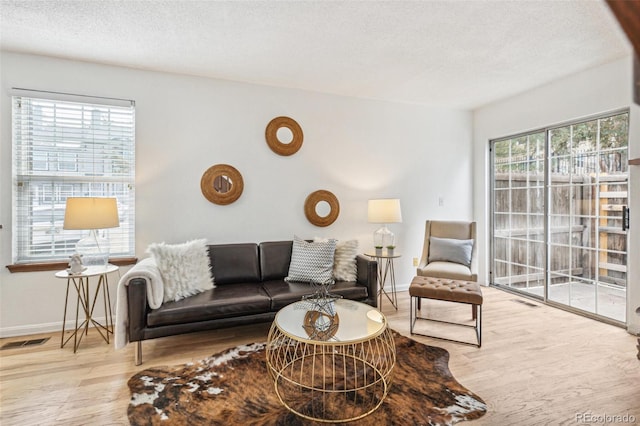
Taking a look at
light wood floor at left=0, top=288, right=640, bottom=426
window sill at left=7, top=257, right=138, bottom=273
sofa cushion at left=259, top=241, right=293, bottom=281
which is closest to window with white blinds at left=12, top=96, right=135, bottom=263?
window sill at left=7, top=257, right=138, bottom=273

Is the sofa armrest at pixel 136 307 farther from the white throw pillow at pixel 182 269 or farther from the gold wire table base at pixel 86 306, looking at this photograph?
the gold wire table base at pixel 86 306

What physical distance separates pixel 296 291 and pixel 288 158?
5.29 ft

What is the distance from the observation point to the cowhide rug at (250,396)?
5.88 ft

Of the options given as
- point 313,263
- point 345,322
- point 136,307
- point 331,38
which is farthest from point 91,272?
point 331,38

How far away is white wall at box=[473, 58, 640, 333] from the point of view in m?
2.91

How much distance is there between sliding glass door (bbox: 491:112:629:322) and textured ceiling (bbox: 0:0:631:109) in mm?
767

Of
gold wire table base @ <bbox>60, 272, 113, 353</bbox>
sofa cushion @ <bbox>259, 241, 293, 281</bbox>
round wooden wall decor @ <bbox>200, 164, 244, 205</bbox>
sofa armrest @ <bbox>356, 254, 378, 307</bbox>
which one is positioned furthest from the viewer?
round wooden wall decor @ <bbox>200, 164, 244, 205</bbox>

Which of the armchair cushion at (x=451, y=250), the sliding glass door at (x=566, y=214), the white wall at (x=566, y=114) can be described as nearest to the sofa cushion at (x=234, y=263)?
the armchair cushion at (x=451, y=250)

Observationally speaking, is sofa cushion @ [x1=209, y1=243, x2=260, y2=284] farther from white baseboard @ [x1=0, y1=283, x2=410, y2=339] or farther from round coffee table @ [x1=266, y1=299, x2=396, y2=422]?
white baseboard @ [x1=0, y1=283, x2=410, y2=339]

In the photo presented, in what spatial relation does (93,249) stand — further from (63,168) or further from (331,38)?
(331,38)

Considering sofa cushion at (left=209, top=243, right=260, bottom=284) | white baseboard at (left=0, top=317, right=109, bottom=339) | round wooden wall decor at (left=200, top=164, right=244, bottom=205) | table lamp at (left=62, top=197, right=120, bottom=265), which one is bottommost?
white baseboard at (left=0, top=317, right=109, bottom=339)

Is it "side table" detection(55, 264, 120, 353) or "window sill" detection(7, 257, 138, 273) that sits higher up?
"window sill" detection(7, 257, 138, 273)

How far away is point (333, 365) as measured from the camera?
1.92m

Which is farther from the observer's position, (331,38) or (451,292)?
(451,292)
